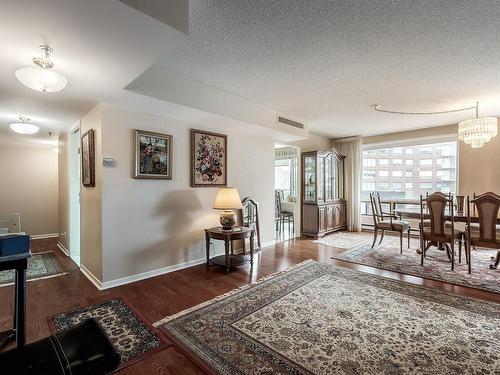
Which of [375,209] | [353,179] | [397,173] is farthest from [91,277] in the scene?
[397,173]

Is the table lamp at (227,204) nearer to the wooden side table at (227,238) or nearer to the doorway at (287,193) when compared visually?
the wooden side table at (227,238)

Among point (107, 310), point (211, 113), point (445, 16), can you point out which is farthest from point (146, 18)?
point (107, 310)

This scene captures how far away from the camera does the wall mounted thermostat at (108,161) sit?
9.69 ft

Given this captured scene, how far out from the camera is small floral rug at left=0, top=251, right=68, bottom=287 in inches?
128

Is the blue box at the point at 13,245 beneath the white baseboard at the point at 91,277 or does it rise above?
above

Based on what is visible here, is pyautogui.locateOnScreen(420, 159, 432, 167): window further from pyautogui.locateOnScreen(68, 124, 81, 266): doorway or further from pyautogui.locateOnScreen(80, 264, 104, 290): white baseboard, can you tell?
pyautogui.locateOnScreen(68, 124, 81, 266): doorway

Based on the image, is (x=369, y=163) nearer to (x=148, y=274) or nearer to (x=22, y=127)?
(x=148, y=274)

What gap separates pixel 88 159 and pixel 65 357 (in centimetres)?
275

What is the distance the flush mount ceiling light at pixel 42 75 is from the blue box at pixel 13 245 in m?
1.10

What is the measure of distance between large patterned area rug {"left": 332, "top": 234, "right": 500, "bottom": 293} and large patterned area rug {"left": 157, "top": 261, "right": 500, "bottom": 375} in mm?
608

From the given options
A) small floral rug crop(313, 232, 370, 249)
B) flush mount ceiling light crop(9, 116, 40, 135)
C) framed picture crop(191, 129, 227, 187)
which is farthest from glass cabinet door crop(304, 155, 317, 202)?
flush mount ceiling light crop(9, 116, 40, 135)

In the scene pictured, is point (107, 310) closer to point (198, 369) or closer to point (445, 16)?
point (198, 369)

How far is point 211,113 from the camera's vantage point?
336cm

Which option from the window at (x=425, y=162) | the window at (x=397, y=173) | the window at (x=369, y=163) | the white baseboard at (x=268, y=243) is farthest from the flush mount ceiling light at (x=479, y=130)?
the white baseboard at (x=268, y=243)
